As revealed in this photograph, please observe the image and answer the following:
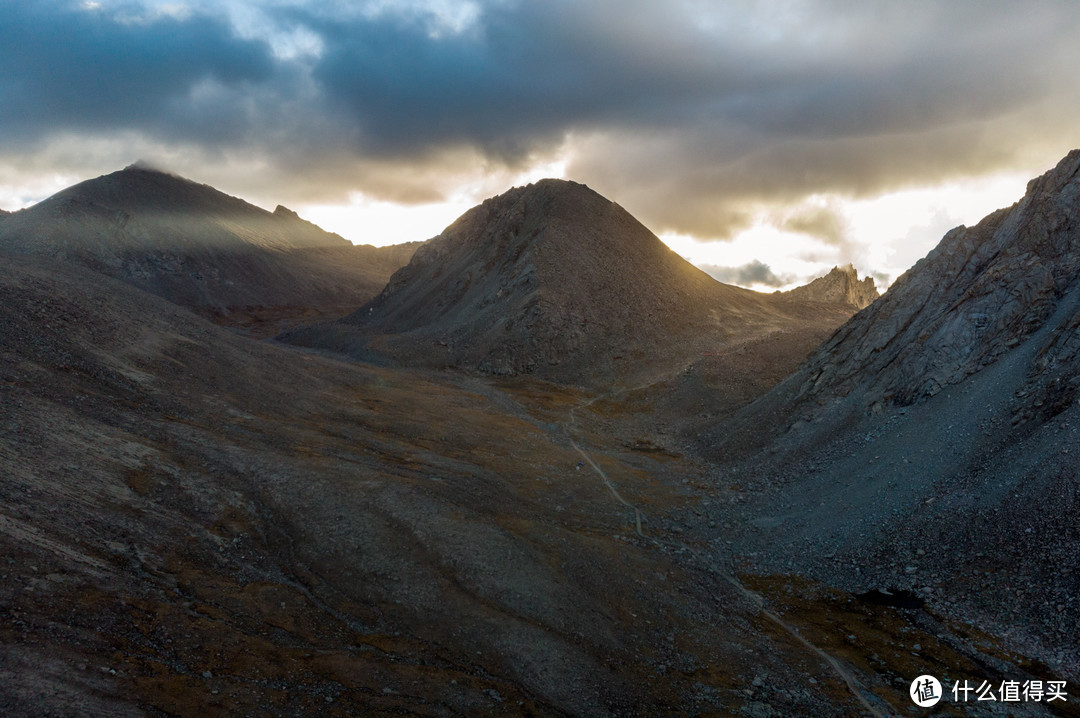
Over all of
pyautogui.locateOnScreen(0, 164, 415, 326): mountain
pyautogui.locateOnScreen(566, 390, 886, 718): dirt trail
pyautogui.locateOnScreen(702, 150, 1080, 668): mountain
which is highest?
pyautogui.locateOnScreen(0, 164, 415, 326): mountain

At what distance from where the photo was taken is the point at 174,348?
119 feet

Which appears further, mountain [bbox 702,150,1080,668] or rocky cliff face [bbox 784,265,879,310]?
rocky cliff face [bbox 784,265,879,310]

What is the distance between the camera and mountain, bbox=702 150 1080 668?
61.9ft

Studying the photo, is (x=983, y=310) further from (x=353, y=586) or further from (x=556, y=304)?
(x=556, y=304)

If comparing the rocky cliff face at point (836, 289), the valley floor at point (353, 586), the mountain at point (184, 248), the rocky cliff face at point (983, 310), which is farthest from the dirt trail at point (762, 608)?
the mountain at point (184, 248)

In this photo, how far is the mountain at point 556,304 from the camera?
67.9 m

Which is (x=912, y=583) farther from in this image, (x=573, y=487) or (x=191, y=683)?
(x=191, y=683)

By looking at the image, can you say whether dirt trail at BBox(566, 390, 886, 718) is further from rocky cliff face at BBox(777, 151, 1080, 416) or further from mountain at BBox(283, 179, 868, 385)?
mountain at BBox(283, 179, 868, 385)

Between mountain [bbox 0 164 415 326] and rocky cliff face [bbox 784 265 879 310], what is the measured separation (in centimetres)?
9246

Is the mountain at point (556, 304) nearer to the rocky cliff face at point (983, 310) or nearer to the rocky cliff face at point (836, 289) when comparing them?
the rocky cliff face at point (836, 289)

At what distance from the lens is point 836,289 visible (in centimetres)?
10706

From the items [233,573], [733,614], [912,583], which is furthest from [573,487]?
[233,573]

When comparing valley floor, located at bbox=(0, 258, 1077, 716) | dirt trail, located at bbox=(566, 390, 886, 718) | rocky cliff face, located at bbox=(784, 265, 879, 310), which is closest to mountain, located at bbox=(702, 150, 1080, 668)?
valley floor, located at bbox=(0, 258, 1077, 716)

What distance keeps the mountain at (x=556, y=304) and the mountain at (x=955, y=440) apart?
26.1 meters
